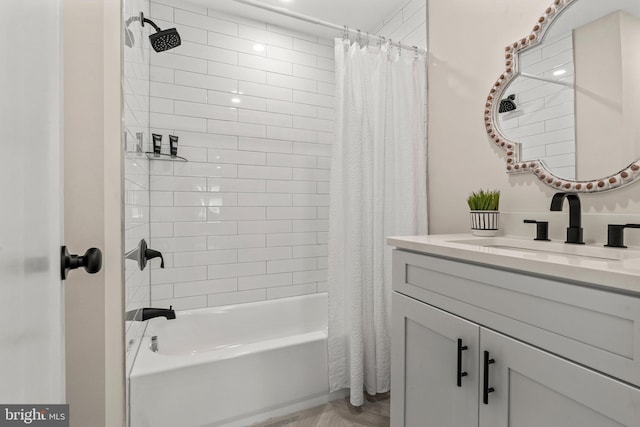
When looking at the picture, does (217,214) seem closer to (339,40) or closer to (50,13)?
(339,40)

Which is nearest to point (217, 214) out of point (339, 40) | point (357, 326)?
point (357, 326)

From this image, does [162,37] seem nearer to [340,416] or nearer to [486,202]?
[486,202]

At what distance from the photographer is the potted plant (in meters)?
1.46

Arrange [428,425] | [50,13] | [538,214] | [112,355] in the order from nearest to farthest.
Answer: [50,13] < [112,355] < [428,425] < [538,214]

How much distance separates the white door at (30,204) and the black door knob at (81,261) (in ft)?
0.14

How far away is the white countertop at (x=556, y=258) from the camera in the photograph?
67 centimetres

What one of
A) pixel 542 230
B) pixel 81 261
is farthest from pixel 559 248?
pixel 81 261

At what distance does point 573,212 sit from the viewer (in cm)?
116

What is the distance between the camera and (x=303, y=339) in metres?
1.69

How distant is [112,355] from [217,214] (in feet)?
4.73

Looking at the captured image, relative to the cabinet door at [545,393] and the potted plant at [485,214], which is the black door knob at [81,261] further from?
the potted plant at [485,214]

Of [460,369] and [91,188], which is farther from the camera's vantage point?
[460,369]

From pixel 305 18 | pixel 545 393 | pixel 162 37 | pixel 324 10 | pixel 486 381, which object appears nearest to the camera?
pixel 545 393

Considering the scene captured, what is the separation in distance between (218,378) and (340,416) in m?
0.69
